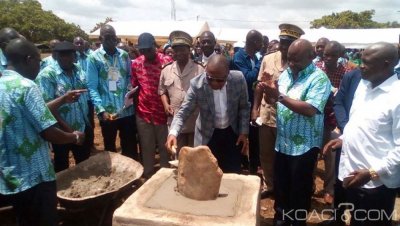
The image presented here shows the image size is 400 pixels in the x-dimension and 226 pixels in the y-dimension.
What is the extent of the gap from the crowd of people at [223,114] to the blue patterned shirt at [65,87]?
0.04ft

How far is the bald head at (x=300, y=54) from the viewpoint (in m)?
3.14

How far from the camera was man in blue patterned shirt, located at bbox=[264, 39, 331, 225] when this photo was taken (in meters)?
3.11

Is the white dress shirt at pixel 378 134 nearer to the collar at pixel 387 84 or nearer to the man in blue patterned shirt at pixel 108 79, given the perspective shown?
the collar at pixel 387 84

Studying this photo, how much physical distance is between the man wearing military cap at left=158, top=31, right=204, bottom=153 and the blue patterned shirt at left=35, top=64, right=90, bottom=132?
953mm

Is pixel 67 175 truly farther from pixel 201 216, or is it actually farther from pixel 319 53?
pixel 319 53

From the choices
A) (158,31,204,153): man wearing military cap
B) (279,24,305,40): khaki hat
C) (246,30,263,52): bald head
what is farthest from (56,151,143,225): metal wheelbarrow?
(246,30,263,52): bald head

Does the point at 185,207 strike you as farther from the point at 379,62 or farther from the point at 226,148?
the point at 379,62

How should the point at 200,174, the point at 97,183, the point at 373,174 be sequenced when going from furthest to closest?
the point at 97,183 < the point at 200,174 < the point at 373,174

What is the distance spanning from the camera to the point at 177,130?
341cm

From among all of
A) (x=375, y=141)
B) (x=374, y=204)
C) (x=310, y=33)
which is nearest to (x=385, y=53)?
(x=375, y=141)

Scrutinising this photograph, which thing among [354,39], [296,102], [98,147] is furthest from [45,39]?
[296,102]

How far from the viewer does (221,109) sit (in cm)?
360

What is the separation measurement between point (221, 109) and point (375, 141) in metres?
1.52

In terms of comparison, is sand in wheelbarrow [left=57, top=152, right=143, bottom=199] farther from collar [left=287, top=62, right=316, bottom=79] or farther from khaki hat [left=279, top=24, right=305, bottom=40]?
khaki hat [left=279, top=24, right=305, bottom=40]
